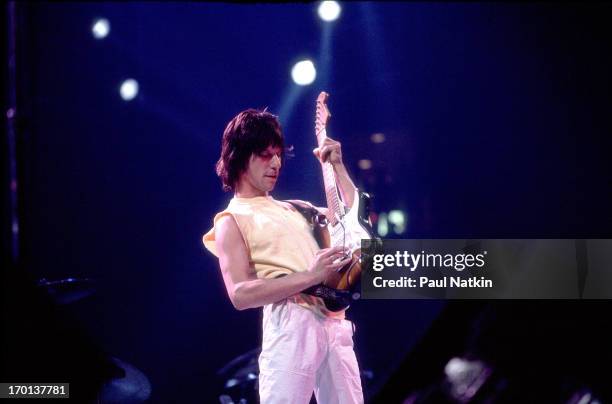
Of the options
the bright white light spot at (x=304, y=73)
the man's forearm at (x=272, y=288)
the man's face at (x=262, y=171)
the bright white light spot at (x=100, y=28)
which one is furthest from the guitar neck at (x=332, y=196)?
the bright white light spot at (x=100, y=28)

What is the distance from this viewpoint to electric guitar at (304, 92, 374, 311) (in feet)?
7.28

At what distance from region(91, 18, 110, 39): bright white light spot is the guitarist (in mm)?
1407

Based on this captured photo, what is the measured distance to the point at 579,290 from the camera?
2.88m

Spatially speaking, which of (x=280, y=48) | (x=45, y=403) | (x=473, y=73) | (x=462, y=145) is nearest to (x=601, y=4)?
(x=473, y=73)

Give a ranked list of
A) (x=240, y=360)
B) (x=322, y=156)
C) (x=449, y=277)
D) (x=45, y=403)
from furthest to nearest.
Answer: (x=240, y=360), (x=449, y=277), (x=45, y=403), (x=322, y=156)

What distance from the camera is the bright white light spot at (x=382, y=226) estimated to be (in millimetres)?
3279

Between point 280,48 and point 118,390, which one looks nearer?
point 118,390

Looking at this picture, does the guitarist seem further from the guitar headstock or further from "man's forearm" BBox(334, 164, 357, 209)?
the guitar headstock

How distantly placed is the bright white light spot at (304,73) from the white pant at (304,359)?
1485 mm

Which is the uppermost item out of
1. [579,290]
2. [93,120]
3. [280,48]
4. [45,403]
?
[280,48]

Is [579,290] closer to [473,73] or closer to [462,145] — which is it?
[462,145]

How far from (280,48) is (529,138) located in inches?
57.4

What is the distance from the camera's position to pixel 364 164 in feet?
10.8

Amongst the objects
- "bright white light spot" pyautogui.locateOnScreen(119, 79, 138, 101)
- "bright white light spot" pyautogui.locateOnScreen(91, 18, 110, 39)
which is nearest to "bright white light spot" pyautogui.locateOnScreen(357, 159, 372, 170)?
"bright white light spot" pyautogui.locateOnScreen(119, 79, 138, 101)
